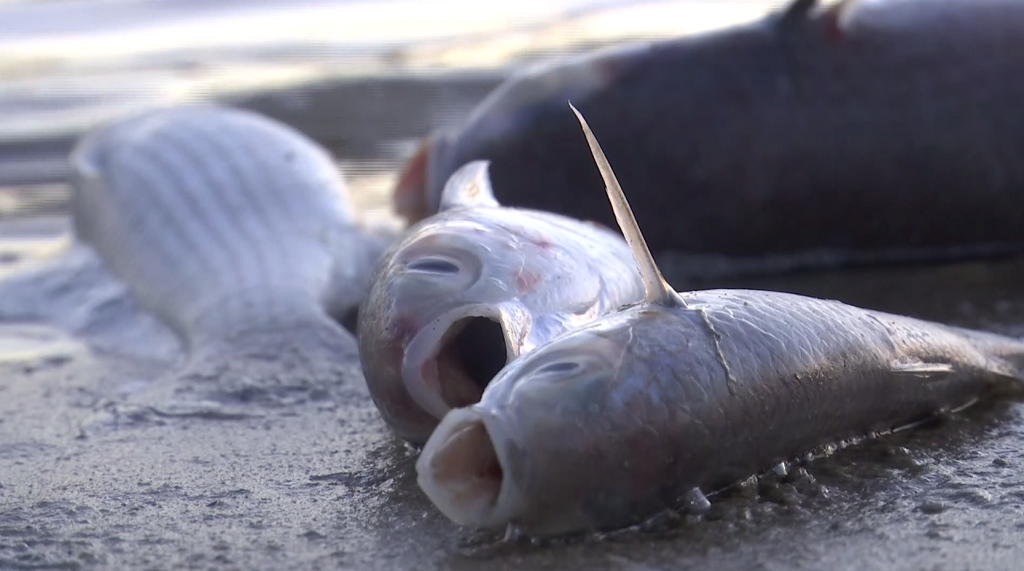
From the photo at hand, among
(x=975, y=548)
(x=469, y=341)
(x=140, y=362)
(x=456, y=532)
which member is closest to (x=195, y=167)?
(x=140, y=362)

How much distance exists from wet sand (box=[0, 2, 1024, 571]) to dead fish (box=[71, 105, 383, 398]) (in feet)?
0.72

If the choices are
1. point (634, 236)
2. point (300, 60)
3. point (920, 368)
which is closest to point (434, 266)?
point (634, 236)

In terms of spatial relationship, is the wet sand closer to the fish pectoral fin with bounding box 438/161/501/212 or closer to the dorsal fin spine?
the dorsal fin spine

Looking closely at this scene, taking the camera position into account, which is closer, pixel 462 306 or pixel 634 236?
pixel 634 236

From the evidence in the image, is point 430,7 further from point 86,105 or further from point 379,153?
point 379,153

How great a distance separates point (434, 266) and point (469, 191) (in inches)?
31.1

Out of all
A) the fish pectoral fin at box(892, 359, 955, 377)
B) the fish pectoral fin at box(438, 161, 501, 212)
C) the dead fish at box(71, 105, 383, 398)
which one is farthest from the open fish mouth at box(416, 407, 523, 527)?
the dead fish at box(71, 105, 383, 398)

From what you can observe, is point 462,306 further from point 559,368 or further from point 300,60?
point 300,60

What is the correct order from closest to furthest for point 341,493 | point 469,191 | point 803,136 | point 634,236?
point 634,236 < point 341,493 < point 469,191 < point 803,136

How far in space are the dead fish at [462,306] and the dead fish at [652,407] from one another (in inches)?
11.3

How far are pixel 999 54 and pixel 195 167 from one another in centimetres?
295

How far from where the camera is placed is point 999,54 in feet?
14.3

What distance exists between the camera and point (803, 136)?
4.31m

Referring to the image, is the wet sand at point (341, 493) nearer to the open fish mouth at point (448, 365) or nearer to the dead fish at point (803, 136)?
the open fish mouth at point (448, 365)
